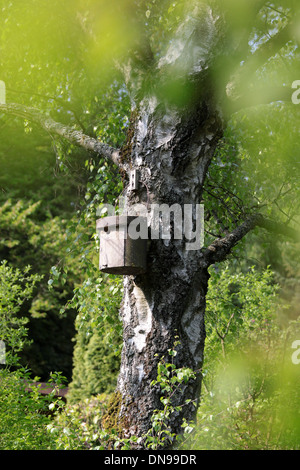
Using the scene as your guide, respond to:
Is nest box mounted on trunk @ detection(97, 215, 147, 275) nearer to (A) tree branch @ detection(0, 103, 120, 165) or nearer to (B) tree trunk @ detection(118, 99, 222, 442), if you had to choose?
(B) tree trunk @ detection(118, 99, 222, 442)

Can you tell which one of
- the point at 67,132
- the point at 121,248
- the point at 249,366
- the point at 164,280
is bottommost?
the point at 249,366

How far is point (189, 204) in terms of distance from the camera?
3.31 metres

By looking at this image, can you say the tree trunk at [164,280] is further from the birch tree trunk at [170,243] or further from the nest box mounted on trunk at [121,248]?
the nest box mounted on trunk at [121,248]

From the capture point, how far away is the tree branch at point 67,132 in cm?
380

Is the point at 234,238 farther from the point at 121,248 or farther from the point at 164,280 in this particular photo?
the point at 121,248

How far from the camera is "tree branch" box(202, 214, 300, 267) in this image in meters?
3.46

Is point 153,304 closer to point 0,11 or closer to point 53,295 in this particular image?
point 0,11

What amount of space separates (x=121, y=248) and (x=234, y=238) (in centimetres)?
99

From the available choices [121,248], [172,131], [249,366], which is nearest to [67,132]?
[172,131]

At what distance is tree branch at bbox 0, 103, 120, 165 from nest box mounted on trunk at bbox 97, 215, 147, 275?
62 cm

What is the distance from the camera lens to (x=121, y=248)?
3092mm

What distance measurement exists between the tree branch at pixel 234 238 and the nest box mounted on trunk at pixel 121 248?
0.50m

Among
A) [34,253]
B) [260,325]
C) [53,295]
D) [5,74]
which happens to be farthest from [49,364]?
[5,74]

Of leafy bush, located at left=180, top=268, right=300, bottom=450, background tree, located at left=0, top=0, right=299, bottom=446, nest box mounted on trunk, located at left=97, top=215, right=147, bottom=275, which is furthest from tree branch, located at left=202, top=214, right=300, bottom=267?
leafy bush, located at left=180, top=268, right=300, bottom=450
